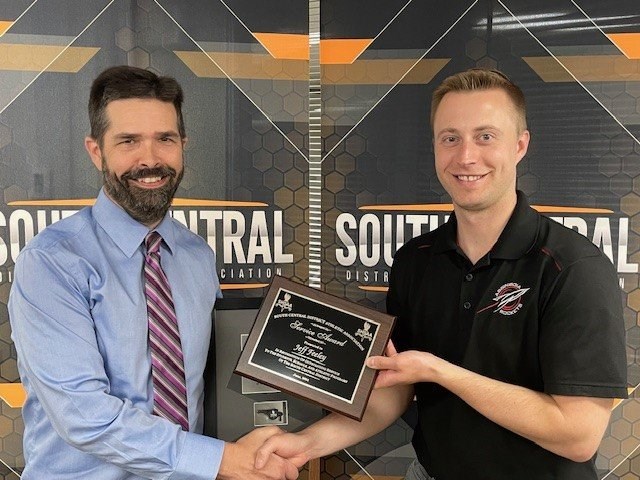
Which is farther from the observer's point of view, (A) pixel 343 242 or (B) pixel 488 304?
(A) pixel 343 242

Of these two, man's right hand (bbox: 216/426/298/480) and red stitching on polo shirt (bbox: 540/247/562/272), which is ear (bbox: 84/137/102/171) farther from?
red stitching on polo shirt (bbox: 540/247/562/272)

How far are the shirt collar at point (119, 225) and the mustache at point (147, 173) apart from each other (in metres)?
0.09

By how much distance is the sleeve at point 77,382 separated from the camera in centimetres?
146

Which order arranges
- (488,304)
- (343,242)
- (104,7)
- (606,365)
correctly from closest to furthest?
(606,365)
(488,304)
(104,7)
(343,242)

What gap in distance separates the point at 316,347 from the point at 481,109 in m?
0.81

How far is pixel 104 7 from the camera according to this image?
2.28 metres

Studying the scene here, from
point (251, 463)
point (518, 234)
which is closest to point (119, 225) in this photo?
point (251, 463)

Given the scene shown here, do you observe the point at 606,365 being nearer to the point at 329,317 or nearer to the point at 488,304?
the point at 488,304

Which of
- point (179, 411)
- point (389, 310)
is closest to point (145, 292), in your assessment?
point (179, 411)

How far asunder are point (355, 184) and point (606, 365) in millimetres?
1270

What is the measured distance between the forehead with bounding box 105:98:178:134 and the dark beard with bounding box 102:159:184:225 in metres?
0.12

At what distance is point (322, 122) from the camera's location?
2.40m

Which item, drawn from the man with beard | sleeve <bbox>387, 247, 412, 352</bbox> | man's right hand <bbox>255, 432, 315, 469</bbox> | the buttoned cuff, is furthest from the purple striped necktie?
sleeve <bbox>387, 247, 412, 352</bbox>

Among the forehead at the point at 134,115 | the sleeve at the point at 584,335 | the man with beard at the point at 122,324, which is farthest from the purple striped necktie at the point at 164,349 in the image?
the sleeve at the point at 584,335
